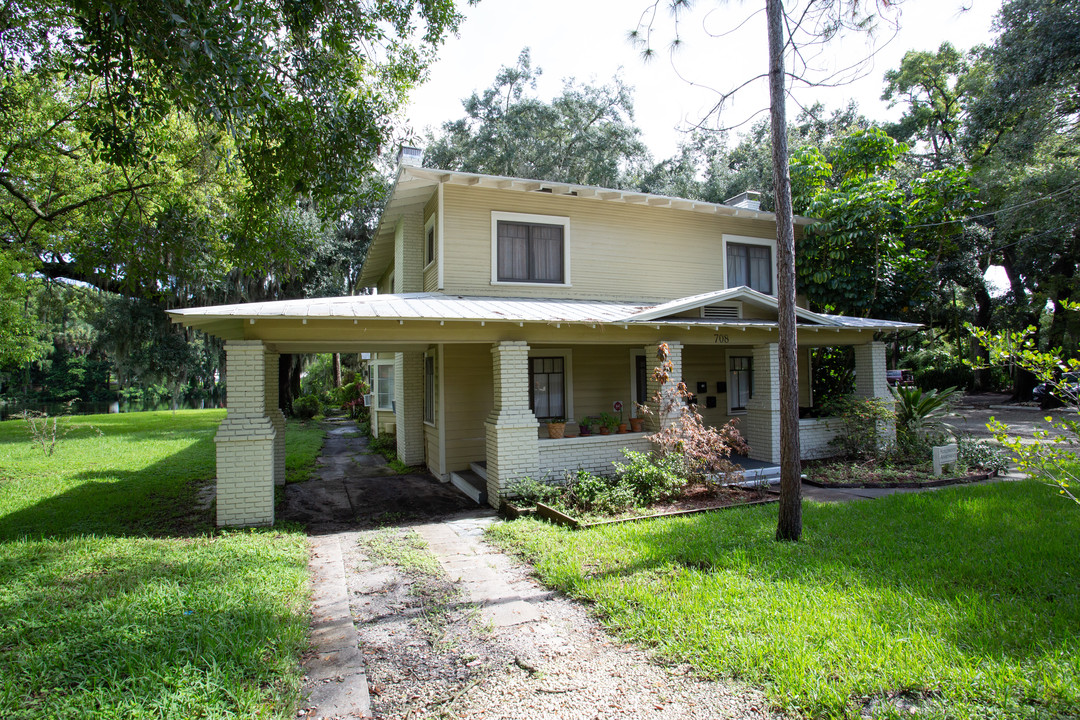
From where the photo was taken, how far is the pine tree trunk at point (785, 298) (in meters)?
6.04

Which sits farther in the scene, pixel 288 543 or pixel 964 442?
pixel 964 442

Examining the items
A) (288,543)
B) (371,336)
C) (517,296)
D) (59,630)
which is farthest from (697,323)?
(59,630)

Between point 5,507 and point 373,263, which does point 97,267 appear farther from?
point 373,263

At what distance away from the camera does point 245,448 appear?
25.2 feet

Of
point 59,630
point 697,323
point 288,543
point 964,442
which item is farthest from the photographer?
point 964,442

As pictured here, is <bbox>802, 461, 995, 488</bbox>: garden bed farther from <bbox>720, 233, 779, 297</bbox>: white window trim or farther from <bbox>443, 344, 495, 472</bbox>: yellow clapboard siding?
<bbox>443, 344, 495, 472</bbox>: yellow clapboard siding

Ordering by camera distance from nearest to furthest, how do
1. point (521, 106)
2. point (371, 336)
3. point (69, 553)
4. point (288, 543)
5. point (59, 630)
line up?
point (59, 630) < point (69, 553) < point (288, 543) < point (371, 336) < point (521, 106)

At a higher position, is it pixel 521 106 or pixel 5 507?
pixel 521 106

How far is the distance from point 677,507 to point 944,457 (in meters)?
5.71

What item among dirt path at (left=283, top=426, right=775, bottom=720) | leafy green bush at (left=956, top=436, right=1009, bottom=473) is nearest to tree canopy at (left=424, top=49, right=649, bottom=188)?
leafy green bush at (left=956, top=436, right=1009, bottom=473)

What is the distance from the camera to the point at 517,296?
1109 centimetres

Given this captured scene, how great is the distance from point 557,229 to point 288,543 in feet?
25.5

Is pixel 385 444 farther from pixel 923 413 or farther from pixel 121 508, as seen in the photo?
pixel 923 413

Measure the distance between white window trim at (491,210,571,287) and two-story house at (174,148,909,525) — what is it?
0.03 meters
